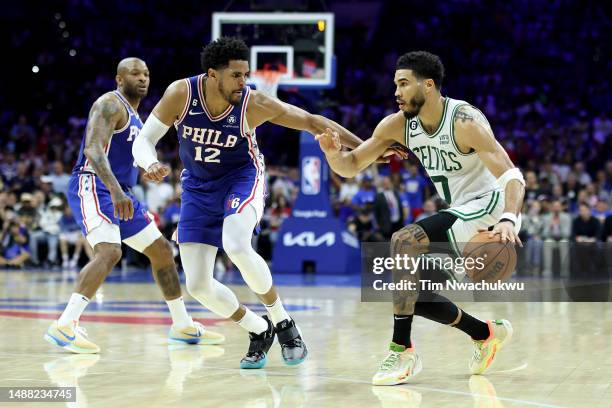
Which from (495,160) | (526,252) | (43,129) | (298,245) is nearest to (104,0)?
(43,129)

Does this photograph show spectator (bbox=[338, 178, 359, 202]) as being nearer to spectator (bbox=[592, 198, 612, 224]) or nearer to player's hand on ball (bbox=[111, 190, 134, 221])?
spectator (bbox=[592, 198, 612, 224])

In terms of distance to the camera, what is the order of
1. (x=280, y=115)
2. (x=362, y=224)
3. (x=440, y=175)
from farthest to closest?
(x=362, y=224), (x=280, y=115), (x=440, y=175)

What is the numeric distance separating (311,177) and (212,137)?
895cm

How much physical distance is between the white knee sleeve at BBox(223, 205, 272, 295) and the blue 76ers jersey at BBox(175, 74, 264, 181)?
40 centimetres

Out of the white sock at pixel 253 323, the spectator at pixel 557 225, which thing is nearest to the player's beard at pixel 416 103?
the white sock at pixel 253 323

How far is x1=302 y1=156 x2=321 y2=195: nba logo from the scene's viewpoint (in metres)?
15.0

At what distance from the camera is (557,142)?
62.9 feet

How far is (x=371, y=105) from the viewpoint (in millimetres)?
21500

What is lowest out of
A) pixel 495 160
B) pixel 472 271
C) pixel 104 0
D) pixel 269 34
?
pixel 472 271

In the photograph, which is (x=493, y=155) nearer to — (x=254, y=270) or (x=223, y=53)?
(x=254, y=270)

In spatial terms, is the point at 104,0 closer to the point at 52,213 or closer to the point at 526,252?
the point at 52,213

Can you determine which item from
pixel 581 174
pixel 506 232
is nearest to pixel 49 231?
pixel 581 174

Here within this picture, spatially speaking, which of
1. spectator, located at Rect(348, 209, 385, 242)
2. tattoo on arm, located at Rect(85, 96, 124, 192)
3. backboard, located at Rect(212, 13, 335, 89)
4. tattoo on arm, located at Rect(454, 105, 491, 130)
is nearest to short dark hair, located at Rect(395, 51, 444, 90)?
tattoo on arm, located at Rect(454, 105, 491, 130)

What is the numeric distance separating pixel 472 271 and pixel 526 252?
8.73 metres
